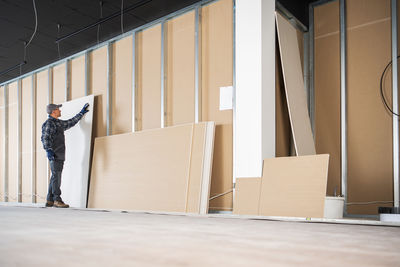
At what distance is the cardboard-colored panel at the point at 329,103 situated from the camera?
3964 millimetres

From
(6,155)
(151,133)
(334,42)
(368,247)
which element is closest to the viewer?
(368,247)

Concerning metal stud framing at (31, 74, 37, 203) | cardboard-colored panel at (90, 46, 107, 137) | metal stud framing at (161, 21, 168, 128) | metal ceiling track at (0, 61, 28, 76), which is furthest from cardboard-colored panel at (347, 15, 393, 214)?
metal ceiling track at (0, 61, 28, 76)

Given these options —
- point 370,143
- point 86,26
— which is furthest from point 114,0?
point 370,143

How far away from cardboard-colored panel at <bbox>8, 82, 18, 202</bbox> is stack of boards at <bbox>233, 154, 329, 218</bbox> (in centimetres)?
528

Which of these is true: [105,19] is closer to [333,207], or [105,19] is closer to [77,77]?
[77,77]

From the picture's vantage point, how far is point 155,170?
163 inches

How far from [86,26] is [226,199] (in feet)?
10.5

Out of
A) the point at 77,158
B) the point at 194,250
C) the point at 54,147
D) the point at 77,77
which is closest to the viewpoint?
the point at 194,250

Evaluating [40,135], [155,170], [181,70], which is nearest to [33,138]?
[40,135]

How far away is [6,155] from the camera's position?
7.25 meters

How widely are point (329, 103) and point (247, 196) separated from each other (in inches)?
62.2

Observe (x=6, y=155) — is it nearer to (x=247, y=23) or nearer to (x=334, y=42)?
(x=247, y=23)

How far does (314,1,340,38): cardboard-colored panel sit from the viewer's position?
4117 millimetres

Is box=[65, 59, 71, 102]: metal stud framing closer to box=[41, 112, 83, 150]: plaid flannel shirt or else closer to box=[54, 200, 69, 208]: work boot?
box=[41, 112, 83, 150]: plaid flannel shirt
